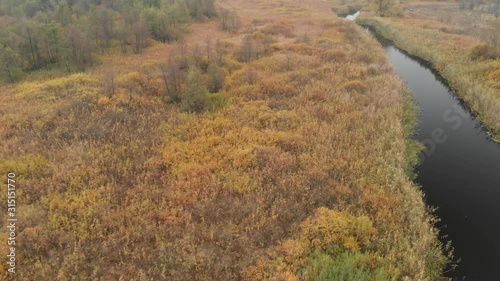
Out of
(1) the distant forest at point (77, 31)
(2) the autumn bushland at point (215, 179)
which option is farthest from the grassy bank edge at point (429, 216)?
(1) the distant forest at point (77, 31)

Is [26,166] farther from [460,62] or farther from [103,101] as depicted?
[460,62]

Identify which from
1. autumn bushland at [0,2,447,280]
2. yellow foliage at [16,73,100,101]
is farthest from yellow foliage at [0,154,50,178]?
yellow foliage at [16,73,100,101]

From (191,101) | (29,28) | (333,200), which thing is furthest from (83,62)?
(333,200)

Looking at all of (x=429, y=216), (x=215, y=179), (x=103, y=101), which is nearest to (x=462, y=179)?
(x=429, y=216)

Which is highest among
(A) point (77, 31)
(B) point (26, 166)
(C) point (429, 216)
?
(A) point (77, 31)

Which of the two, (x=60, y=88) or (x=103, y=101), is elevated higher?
(x=60, y=88)

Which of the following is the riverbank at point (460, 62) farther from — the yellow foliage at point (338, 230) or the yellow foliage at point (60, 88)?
the yellow foliage at point (60, 88)
